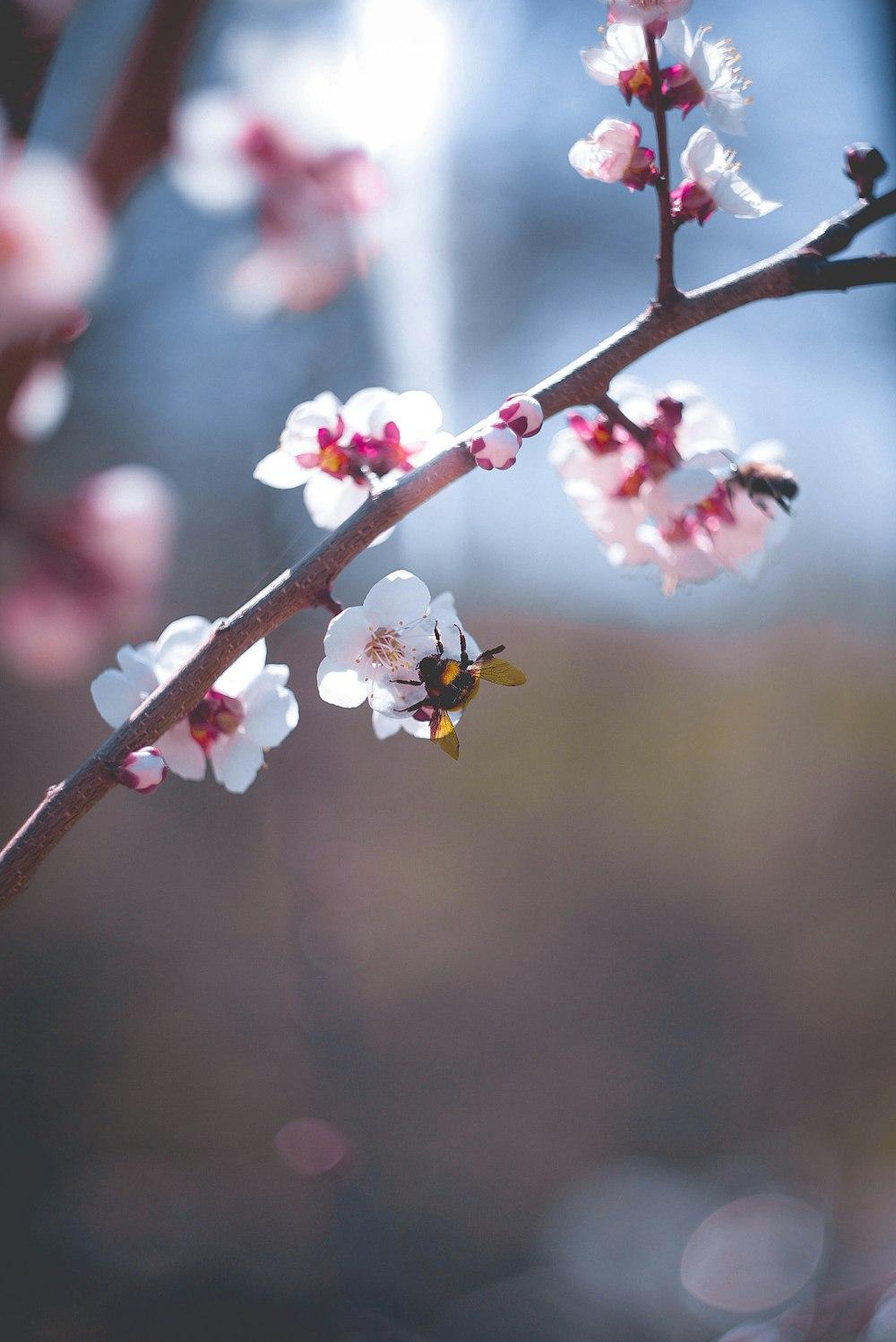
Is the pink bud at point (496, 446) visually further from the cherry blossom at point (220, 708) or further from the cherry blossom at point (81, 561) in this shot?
the cherry blossom at point (81, 561)

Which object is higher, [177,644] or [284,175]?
[284,175]

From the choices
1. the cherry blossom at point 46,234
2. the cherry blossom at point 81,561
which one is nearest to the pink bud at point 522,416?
the cherry blossom at point 46,234

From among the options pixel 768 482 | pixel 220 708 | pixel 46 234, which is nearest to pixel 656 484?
pixel 768 482

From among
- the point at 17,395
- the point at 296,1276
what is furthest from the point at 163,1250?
the point at 17,395

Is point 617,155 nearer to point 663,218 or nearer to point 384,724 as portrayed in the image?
point 663,218

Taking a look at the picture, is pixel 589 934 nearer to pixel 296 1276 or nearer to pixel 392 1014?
pixel 392 1014

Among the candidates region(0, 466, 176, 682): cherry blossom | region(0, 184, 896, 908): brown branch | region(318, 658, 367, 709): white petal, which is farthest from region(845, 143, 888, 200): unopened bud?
region(0, 466, 176, 682): cherry blossom

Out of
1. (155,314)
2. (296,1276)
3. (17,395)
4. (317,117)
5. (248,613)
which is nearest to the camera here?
(248,613)
